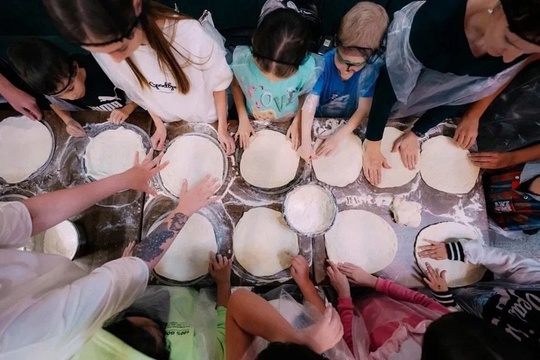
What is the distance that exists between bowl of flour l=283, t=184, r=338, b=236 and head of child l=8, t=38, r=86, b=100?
3.43ft

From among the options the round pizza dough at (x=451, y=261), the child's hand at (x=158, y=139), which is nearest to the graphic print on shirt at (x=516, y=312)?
the round pizza dough at (x=451, y=261)

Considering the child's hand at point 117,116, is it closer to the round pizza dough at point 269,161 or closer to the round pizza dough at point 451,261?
the round pizza dough at point 269,161

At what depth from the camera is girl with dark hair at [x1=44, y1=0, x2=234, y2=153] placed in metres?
1.12

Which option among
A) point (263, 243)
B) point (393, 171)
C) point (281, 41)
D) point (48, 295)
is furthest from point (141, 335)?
point (393, 171)

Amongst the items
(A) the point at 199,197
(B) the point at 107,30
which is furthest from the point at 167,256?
(B) the point at 107,30

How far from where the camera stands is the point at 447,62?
1.35 meters

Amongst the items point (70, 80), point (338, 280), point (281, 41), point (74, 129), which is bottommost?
point (338, 280)

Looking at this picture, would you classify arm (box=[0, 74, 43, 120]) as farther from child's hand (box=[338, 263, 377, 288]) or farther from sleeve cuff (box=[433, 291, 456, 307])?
sleeve cuff (box=[433, 291, 456, 307])

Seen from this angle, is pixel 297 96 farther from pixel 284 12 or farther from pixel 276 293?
pixel 276 293

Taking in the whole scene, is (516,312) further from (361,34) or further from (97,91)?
(97,91)

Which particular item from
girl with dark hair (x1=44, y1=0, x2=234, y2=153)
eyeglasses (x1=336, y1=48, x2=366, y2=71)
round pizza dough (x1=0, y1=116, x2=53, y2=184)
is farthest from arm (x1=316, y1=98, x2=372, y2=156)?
round pizza dough (x1=0, y1=116, x2=53, y2=184)

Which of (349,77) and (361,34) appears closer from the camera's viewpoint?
(361,34)

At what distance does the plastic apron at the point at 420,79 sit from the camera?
141cm

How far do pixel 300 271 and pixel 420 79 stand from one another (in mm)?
921
